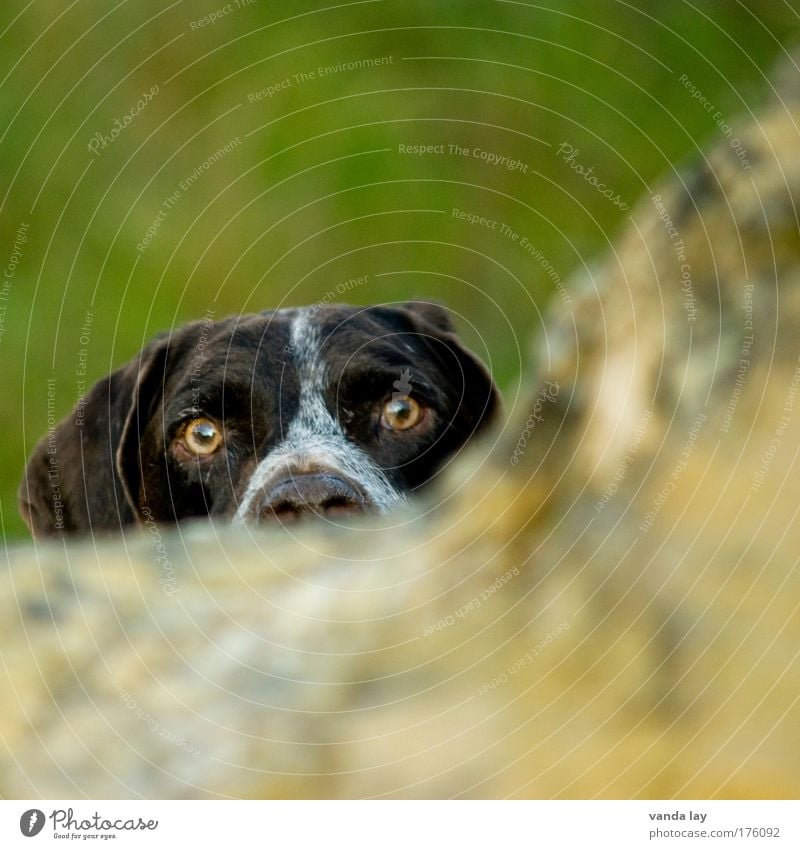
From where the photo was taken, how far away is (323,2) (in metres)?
3.13

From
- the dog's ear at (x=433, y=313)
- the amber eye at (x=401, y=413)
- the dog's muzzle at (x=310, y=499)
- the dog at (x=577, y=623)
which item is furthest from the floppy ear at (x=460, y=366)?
the dog at (x=577, y=623)

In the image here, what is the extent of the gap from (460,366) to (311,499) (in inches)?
25.4

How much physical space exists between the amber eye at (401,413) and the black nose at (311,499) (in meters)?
0.32

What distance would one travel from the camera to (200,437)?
2.65 metres

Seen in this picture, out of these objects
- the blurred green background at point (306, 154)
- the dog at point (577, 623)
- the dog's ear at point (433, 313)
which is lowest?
the dog at point (577, 623)

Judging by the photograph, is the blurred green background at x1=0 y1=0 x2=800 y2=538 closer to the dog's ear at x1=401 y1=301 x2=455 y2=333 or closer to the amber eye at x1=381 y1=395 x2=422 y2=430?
the dog's ear at x1=401 y1=301 x2=455 y2=333

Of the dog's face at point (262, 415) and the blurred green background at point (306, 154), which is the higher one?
the blurred green background at point (306, 154)

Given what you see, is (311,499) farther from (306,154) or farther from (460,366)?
(306,154)

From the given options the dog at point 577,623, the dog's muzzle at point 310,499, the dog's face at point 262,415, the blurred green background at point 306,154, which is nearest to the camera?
the dog at point 577,623

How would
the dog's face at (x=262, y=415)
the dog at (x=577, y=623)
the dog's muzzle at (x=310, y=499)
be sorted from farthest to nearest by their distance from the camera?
the dog's face at (x=262, y=415)
the dog's muzzle at (x=310, y=499)
the dog at (x=577, y=623)

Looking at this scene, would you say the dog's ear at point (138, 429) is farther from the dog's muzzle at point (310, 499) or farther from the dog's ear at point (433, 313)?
the dog's ear at point (433, 313)

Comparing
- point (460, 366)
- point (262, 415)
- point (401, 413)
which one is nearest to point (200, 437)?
point (262, 415)

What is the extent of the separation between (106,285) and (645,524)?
6.36 ft

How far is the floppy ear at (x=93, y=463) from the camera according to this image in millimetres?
2719
